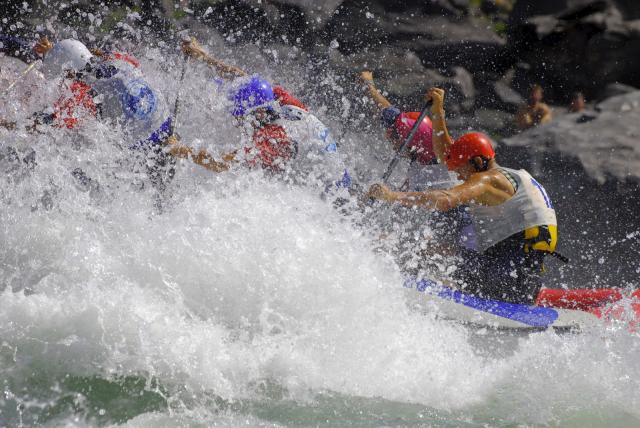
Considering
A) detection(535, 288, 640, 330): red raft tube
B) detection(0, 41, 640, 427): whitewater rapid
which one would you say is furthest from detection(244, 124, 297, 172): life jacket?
detection(535, 288, 640, 330): red raft tube

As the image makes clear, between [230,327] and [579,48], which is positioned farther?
[579,48]

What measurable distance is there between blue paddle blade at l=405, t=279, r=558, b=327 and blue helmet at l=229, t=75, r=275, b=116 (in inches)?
75.1

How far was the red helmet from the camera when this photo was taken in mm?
4793

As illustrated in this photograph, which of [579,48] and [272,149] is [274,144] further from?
[579,48]

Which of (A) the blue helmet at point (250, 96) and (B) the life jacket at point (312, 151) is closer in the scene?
(B) the life jacket at point (312, 151)

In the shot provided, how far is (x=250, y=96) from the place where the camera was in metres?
5.53

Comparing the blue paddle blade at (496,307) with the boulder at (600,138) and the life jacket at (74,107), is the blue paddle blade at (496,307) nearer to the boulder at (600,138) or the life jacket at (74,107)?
the life jacket at (74,107)

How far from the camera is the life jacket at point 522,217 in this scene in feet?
15.5

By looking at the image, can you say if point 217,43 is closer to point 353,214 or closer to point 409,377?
point 353,214

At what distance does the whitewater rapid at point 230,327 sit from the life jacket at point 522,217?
66cm

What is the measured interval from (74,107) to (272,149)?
1.50 m

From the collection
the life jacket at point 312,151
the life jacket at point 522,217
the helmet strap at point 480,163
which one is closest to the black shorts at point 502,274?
the life jacket at point 522,217

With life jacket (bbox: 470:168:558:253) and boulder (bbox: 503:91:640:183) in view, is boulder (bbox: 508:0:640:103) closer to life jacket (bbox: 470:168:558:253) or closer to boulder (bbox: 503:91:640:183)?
boulder (bbox: 503:91:640:183)

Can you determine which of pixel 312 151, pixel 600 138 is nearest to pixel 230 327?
pixel 312 151
